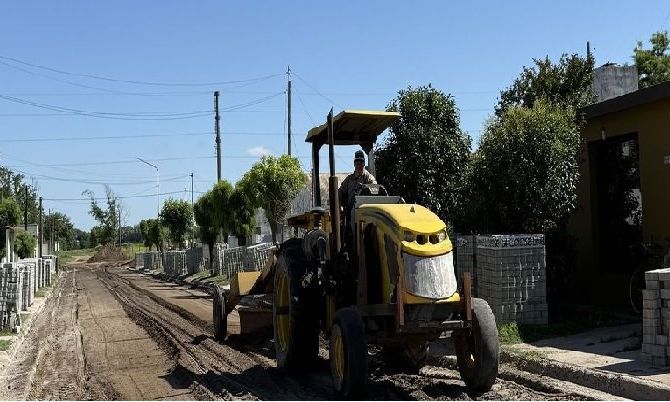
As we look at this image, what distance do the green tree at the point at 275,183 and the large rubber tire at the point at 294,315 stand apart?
19635 millimetres

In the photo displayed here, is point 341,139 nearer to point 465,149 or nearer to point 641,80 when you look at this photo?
point 465,149

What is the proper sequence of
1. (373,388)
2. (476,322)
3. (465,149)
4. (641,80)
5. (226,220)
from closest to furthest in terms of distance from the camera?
(476,322)
(373,388)
(465,149)
(641,80)
(226,220)

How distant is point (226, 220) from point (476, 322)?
31.5 meters

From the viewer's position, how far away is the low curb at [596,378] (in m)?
7.27

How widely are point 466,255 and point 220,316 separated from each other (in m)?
4.19

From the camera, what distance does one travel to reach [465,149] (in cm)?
1530

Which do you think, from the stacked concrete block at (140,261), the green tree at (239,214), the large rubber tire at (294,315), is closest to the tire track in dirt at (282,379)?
the large rubber tire at (294,315)

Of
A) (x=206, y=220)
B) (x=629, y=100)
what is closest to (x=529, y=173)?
(x=629, y=100)

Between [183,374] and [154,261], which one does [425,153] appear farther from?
[154,261]

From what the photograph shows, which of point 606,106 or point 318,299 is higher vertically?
point 606,106

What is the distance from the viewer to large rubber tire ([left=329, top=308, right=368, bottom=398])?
680 centimetres

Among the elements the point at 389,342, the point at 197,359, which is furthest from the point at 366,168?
the point at 197,359

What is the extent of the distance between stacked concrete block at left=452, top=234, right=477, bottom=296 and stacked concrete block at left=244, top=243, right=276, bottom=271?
15.5 meters

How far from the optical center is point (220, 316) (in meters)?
12.3
